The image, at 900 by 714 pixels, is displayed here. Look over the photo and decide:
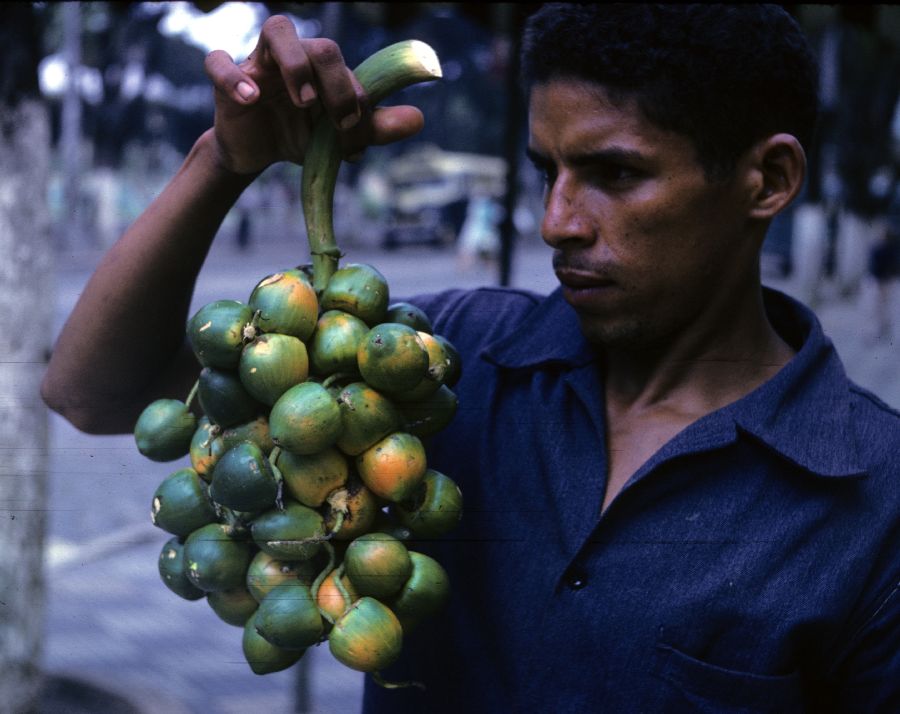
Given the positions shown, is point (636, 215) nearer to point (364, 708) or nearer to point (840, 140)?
point (364, 708)

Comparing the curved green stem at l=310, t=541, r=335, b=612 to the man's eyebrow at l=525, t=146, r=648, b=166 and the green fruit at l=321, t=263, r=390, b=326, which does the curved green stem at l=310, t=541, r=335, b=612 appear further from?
the man's eyebrow at l=525, t=146, r=648, b=166

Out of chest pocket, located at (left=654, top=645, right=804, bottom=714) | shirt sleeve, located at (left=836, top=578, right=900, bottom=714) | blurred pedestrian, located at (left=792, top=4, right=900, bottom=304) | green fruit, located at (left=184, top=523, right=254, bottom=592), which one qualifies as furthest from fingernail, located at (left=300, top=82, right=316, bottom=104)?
blurred pedestrian, located at (left=792, top=4, right=900, bottom=304)

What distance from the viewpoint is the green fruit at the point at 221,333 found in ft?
3.87

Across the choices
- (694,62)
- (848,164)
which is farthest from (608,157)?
(848,164)

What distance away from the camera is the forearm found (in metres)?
1.46

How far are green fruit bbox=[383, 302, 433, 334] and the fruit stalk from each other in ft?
0.31

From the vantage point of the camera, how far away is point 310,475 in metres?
1.15

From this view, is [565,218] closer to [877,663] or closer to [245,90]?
[245,90]

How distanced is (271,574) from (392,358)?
0.30 m

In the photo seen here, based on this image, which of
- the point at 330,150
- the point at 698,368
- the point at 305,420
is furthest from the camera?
the point at 698,368

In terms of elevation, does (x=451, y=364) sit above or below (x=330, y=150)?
below

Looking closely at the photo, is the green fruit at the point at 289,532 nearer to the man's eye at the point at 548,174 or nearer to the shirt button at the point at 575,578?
the shirt button at the point at 575,578

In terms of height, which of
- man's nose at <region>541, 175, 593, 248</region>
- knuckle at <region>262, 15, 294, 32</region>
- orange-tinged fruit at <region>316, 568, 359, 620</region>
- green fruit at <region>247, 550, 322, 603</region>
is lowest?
orange-tinged fruit at <region>316, 568, 359, 620</region>

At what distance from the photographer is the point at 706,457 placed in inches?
54.9
